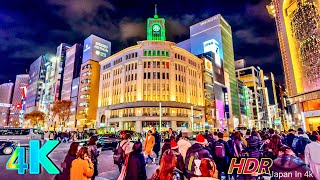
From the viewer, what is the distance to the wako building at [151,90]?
55656mm

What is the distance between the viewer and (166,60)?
60938 mm

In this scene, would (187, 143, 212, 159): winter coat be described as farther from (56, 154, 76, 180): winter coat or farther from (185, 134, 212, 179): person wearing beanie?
(56, 154, 76, 180): winter coat

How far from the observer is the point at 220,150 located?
22.5 ft

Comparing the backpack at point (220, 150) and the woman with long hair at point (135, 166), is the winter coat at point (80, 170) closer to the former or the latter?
the woman with long hair at point (135, 166)

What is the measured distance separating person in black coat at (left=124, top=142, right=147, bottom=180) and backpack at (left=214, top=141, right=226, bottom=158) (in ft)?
11.0

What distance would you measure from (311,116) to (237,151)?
126 ft

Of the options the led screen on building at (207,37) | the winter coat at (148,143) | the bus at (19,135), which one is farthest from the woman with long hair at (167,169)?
the led screen on building at (207,37)

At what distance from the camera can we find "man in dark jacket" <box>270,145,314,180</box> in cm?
354

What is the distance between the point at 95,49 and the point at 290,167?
87069mm

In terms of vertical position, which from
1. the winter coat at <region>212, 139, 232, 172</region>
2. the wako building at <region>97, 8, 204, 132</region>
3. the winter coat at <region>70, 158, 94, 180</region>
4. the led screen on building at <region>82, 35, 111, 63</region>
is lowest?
the winter coat at <region>212, 139, 232, 172</region>

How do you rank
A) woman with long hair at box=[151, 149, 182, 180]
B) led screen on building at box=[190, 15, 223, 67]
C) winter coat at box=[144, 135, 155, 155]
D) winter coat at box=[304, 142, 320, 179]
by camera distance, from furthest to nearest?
led screen on building at box=[190, 15, 223, 67] → winter coat at box=[144, 135, 155, 155] → winter coat at box=[304, 142, 320, 179] → woman with long hair at box=[151, 149, 182, 180]

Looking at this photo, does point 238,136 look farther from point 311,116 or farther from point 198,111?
point 198,111

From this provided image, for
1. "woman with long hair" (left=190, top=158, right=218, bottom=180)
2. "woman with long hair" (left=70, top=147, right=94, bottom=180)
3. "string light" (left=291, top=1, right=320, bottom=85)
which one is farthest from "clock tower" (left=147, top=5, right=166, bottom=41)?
"woman with long hair" (left=190, top=158, right=218, bottom=180)

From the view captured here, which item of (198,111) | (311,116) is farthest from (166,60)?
(311,116)
